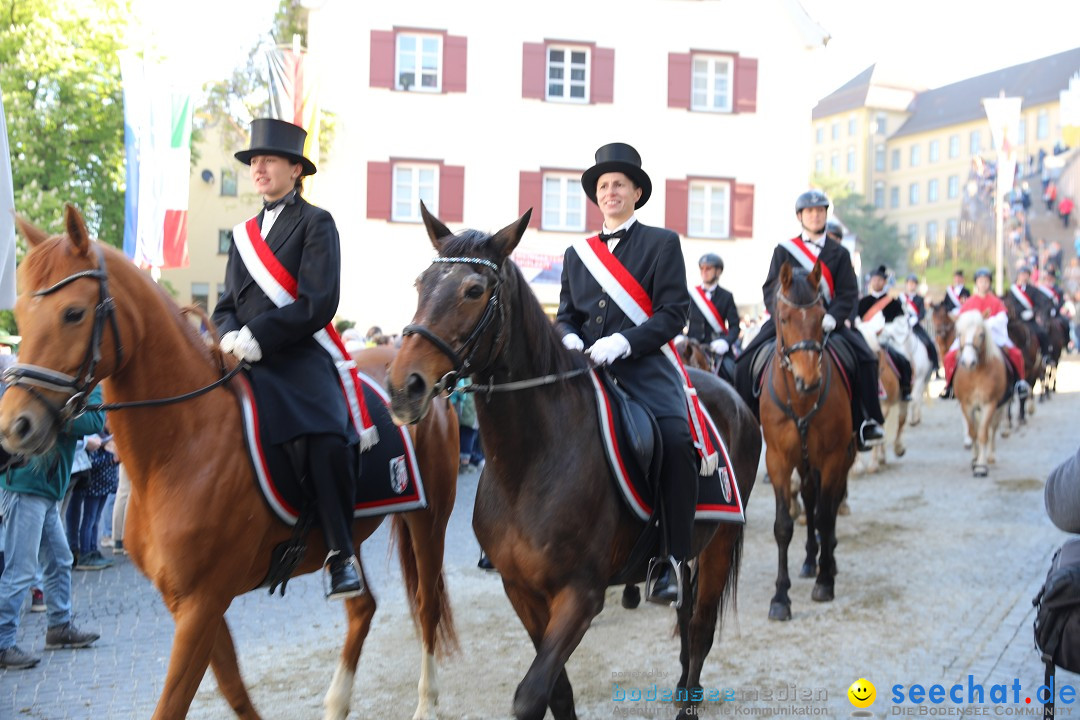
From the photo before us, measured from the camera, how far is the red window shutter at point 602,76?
28.5m

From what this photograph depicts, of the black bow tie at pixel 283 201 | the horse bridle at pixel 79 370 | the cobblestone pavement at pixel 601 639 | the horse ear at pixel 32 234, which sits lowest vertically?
the cobblestone pavement at pixel 601 639

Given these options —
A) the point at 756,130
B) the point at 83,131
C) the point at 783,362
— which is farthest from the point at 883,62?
the point at 783,362

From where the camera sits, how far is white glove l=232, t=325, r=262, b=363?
463cm

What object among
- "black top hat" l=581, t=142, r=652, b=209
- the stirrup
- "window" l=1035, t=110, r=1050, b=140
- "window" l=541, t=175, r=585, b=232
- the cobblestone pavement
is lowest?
the cobblestone pavement

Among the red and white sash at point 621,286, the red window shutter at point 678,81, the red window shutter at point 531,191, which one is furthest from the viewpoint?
the red window shutter at point 678,81

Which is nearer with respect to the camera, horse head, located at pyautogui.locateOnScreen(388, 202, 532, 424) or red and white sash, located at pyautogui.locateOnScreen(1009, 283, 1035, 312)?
horse head, located at pyautogui.locateOnScreen(388, 202, 532, 424)

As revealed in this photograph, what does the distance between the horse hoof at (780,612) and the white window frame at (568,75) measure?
74.3 ft

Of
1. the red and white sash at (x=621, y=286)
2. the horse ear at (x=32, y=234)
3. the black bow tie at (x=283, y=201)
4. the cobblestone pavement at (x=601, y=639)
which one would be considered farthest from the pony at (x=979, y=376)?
the horse ear at (x=32, y=234)

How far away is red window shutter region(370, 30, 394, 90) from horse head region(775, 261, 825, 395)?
69.9ft

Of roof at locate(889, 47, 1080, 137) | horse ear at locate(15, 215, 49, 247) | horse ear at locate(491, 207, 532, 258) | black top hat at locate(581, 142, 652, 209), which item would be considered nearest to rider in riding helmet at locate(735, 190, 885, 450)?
black top hat at locate(581, 142, 652, 209)

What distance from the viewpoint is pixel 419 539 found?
589 cm

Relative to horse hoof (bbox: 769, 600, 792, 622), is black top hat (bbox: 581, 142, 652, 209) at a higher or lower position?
higher

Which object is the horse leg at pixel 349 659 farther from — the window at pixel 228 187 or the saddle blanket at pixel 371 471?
the window at pixel 228 187

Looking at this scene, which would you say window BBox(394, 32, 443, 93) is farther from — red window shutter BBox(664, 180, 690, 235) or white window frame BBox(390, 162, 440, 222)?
red window shutter BBox(664, 180, 690, 235)
